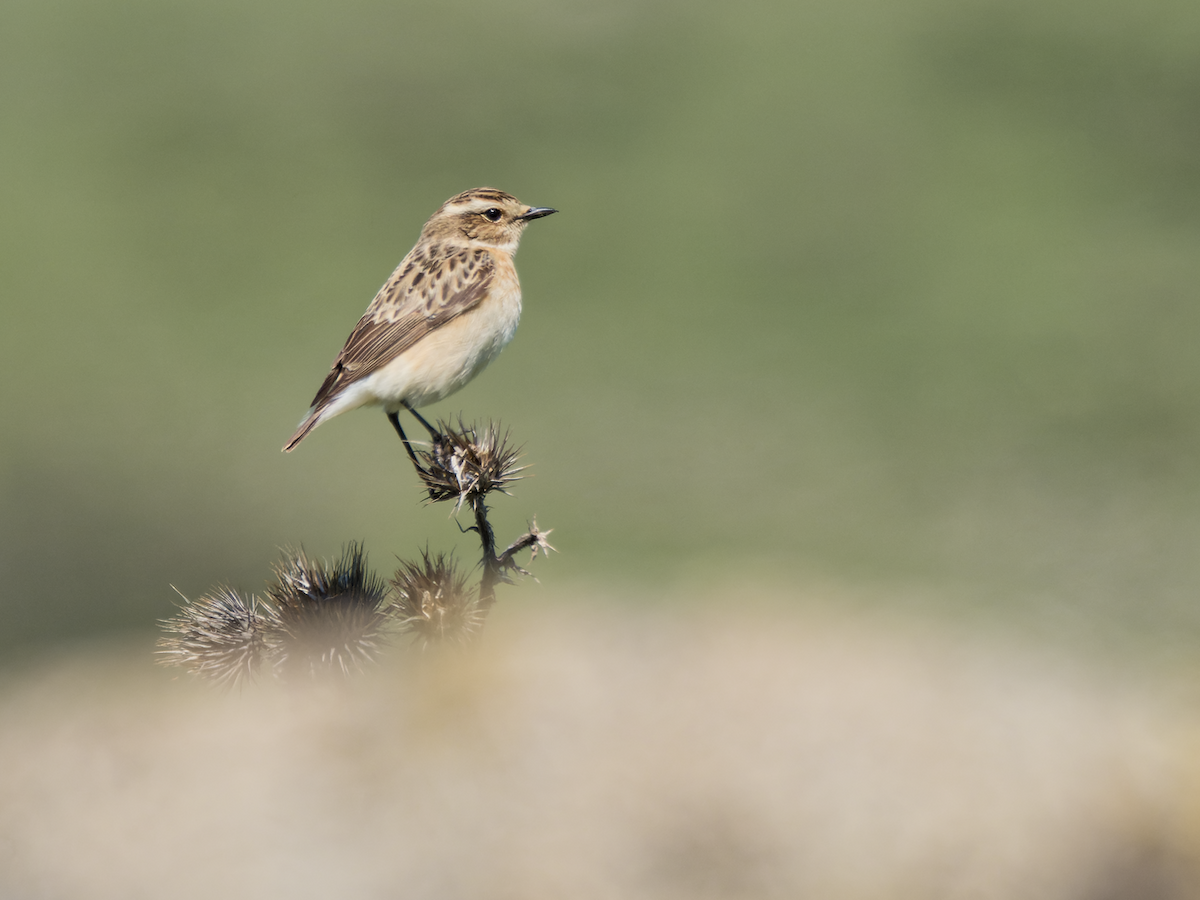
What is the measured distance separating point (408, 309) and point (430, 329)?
0.62 feet

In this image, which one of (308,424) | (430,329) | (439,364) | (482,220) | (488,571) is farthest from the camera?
(482,220)

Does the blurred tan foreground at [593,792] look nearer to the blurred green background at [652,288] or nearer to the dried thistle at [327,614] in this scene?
the dried thistle at [327,614]

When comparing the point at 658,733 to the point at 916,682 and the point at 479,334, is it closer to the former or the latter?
the point at 916,682

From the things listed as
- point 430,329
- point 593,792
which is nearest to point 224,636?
point 593,792

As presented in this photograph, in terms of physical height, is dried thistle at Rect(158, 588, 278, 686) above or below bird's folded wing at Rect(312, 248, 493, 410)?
below

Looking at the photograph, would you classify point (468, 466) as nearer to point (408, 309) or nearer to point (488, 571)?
point (488, 571)

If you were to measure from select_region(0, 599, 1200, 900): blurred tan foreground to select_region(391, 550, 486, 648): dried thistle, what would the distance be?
0.23 meters

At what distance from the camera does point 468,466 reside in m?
5.26

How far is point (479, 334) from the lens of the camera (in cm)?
772

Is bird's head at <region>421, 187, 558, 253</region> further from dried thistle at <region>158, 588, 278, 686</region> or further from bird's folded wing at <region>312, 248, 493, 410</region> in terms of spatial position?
dried thistle at <region>158, 588, 278, 686</region>

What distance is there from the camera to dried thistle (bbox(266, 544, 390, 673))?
→ 4508 mm

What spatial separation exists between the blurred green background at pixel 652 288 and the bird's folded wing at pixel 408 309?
705 centimetres

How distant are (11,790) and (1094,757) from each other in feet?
14.2

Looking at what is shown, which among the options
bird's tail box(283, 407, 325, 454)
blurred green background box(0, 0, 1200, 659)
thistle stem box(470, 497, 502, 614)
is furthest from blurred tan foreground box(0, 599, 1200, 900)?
blurred green background box(0, 0, 1200, 659)
